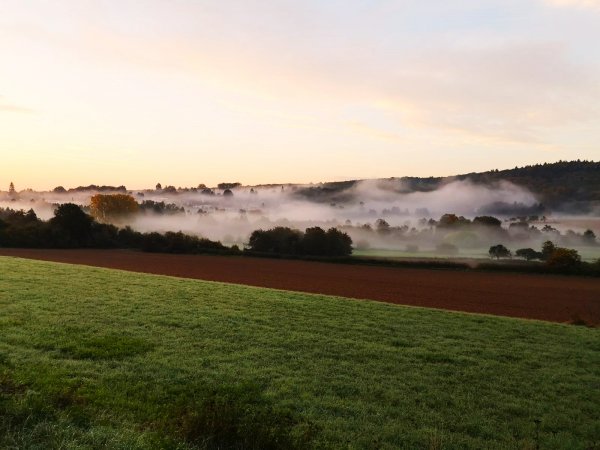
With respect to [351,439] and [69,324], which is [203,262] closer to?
[69,324]

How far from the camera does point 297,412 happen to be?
9469mm

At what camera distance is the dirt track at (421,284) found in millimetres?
29297

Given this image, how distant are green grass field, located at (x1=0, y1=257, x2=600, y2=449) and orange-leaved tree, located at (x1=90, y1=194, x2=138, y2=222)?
278 ft

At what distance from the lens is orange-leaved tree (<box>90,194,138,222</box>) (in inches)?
3944

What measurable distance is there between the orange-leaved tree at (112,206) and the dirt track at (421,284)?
49.5m

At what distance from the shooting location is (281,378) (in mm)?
11203

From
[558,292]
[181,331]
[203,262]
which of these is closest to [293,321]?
[181,331]

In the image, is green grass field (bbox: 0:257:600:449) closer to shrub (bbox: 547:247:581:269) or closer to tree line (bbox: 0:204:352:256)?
shrub (bbox: 547:247:581:269)

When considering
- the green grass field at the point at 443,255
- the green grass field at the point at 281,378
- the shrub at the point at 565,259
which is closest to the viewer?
the green grass field at the point at 281,378

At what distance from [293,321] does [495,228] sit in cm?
5600

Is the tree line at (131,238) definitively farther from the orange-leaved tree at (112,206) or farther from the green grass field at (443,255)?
the orange-leaved tree at (112,206)

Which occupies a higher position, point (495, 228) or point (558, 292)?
point (495, 228)

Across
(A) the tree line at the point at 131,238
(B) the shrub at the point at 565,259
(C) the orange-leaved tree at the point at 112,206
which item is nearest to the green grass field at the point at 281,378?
(B) the shrub at the point at 565,259

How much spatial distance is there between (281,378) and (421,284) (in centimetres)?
3055
